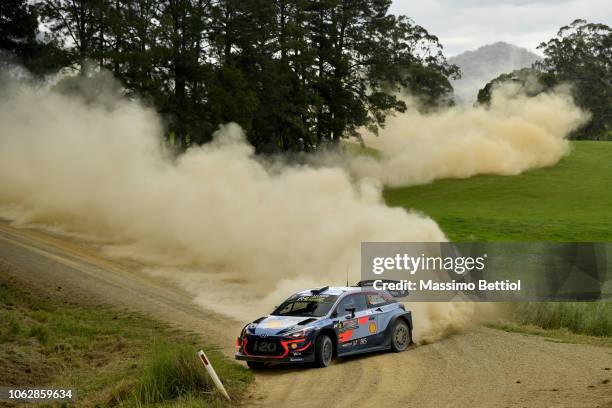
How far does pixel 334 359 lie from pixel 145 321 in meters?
8.06

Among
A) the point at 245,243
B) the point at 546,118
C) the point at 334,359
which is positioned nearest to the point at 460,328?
the point at 334,359

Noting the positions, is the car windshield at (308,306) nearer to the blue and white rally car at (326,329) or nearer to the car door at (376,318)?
the blue and white rally car at (326,329)

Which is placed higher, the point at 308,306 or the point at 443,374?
the point at 308,306

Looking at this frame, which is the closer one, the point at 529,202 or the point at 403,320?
the point at 403,320

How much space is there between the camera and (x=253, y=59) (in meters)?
53.0

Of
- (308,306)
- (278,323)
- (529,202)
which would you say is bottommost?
(278,323)

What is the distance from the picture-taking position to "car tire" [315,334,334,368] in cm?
1744

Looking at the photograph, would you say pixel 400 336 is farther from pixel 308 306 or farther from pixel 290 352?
pixel 290 352

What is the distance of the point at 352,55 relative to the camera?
2506 inches

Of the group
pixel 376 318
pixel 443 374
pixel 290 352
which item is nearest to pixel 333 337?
pixel 290 352

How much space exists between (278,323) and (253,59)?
37341 millimetres

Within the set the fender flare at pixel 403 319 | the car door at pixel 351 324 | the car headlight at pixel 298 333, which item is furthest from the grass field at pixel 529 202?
the car headlight at pixel 298 333

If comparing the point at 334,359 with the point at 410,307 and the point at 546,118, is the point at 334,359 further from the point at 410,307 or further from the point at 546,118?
the point at 546,118

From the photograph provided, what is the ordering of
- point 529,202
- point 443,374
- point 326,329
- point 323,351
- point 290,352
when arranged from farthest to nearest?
point 529,202 < point 326,329 < point 323,351 < point 290,352 < point 443,374
